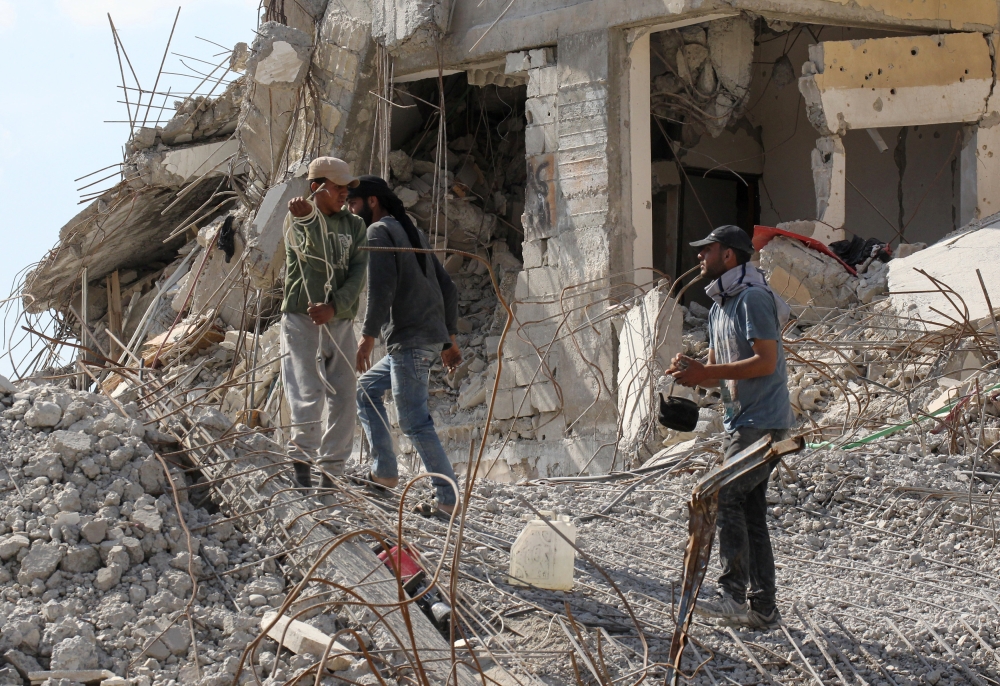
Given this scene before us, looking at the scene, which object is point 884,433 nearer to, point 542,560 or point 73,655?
point 542,560

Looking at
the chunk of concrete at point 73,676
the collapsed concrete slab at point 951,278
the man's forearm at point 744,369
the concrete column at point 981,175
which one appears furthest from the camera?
the concrete column at point 981,175

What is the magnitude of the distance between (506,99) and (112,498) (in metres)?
8.25

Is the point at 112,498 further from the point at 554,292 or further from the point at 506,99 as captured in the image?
the point at 506,99

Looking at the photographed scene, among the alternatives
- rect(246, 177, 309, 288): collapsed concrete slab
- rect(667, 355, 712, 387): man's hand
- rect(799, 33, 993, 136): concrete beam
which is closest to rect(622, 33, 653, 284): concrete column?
rect(799, 33, 993, 136): concrete beam

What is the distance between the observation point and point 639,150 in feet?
30.2

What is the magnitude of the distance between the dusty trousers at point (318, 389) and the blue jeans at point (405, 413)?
0.13 m

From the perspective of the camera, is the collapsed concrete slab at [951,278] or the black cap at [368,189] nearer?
the black cap at [368,189]

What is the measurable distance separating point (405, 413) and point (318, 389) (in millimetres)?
409

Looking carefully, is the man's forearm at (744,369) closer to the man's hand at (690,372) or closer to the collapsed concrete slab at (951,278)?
the man's hand at (690,372)

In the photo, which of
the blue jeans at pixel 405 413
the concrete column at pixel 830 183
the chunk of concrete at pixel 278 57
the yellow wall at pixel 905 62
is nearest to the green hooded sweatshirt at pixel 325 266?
the blue jeans at pixel 405 413

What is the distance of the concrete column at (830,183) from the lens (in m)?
9.71

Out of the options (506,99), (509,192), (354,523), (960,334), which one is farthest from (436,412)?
(354,523)

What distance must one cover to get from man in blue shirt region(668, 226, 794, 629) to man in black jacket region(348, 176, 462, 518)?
1338 millimetres

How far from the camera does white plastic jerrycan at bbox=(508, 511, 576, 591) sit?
4.32 meters
